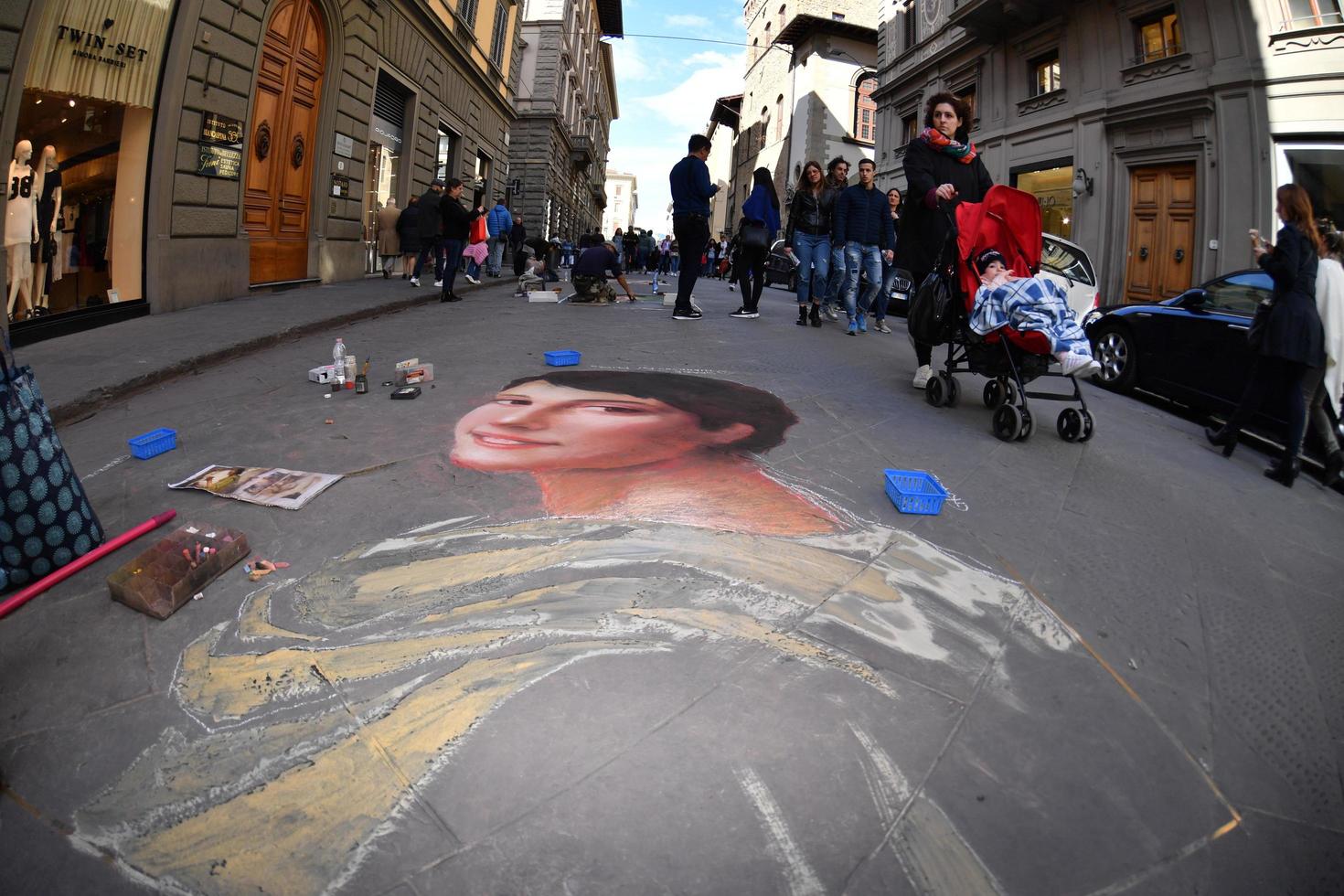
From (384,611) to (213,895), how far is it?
0.95m

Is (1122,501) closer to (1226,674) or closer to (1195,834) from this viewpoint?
(1226,674)

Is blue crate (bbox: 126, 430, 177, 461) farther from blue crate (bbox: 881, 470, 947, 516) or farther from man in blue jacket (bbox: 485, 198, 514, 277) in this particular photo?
man in blue jacket (bbox: 485, 198, 514, 277)

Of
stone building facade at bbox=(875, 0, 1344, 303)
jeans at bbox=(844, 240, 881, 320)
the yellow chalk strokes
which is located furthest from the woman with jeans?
stone building facade at bbox=(875, 0, 1344, 303)

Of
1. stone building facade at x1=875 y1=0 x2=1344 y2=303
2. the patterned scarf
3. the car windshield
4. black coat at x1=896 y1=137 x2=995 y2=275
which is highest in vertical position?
stone building facade at x1=875 y1=0 x2=1344 y2=303

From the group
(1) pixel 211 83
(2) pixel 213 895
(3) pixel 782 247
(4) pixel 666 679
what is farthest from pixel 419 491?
(3) pixel 782 247

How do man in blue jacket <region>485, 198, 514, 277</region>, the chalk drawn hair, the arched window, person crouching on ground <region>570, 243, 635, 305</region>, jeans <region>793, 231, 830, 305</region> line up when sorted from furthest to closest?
the arched window, man in blue jacket <region>485, 198, 514, 277</region>, person crouching on ground <region>570, 243, 635, 305</region>, jeans <region>793, 231, 830, 305</region>, the chalk drawn hair

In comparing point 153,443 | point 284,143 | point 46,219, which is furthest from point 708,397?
point 284,143

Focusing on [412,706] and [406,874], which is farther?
[412,706]

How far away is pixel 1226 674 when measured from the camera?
217 centimetres

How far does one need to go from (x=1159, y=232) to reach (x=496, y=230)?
1457cm

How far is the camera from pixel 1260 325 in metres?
4.60

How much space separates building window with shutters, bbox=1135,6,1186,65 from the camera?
14.8 meters

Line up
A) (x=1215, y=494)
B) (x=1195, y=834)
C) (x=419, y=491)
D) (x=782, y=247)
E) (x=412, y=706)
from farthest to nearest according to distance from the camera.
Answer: (x=782, y=247), (x=1215, y=494), (x=419, y=491), (x=412, y=706), (x=1195, y=834)

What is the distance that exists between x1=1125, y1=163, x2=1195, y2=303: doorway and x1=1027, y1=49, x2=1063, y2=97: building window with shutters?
4002 mm
